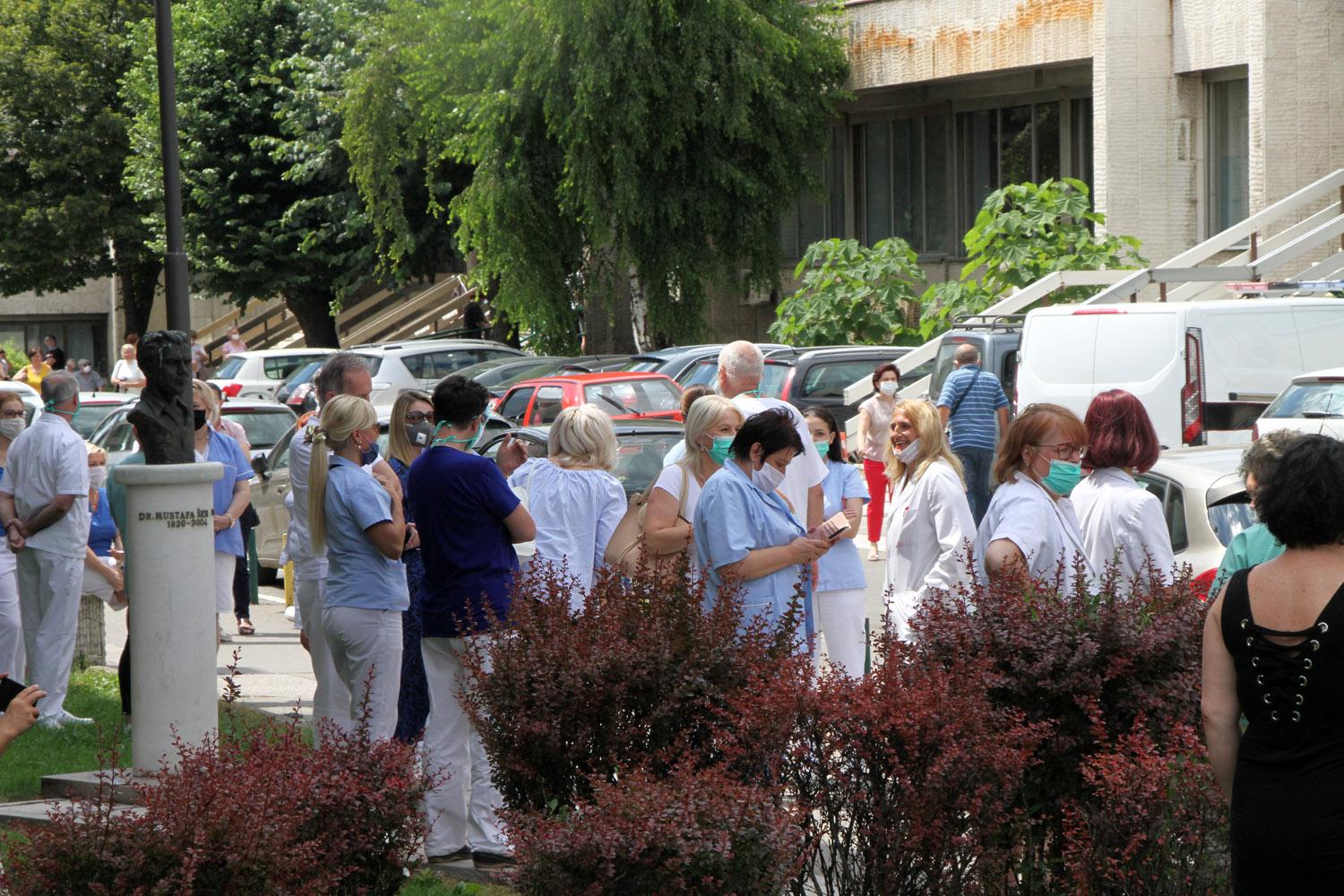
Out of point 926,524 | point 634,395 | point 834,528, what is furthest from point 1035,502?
point 634,395

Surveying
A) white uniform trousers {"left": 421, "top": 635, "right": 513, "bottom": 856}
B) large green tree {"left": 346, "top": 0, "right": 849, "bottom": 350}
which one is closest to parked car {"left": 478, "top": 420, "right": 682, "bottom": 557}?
white uniform trousers {"left": 421, "top": 635, "right": 513, "bottom": 856}

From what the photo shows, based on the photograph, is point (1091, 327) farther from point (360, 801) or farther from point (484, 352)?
point (484, 352)

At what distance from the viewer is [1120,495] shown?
22.5 ft

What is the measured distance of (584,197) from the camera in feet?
103

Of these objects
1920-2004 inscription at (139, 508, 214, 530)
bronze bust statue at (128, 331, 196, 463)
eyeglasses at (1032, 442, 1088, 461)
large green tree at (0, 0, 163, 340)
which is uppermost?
large green tree at (0, 0, 163, 340)

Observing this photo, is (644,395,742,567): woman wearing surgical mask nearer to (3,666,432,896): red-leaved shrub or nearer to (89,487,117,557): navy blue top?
(3,666,432,896): red-leaved shrub

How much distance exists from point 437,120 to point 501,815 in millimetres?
30509

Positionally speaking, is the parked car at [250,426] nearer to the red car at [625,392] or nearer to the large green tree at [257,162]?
the red car at [625,392]

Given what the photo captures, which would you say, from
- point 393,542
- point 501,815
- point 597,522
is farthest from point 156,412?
point 501,815

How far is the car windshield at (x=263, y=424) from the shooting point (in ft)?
62.2

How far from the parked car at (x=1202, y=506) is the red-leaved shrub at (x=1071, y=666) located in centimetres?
350

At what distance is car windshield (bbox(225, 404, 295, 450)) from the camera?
19.0 meters

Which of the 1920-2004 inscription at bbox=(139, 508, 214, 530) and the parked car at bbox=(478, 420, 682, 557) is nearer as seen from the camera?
the 1920-2004 inscription at bbox=(139, 508, 214, 530)

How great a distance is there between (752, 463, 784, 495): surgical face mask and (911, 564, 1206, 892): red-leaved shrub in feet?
4.70
